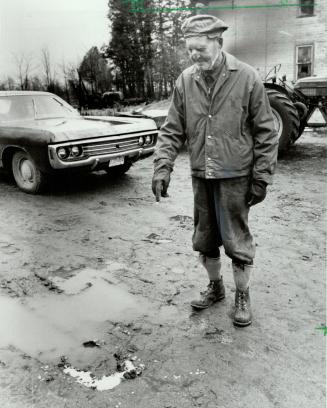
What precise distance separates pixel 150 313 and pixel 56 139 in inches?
130

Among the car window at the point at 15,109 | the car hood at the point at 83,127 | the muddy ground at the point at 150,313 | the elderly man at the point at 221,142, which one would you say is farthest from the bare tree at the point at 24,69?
the elderly man at the point at 221,142

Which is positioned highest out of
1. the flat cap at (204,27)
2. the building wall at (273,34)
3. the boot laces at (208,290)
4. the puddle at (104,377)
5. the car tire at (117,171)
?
the building wall at (273,34)

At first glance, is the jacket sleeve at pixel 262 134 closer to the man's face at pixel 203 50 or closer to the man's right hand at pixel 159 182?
the man's face at pixel 203 50

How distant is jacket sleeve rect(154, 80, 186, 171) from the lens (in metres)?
2.92

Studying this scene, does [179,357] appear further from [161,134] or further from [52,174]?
[52,174]

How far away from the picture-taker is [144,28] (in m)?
11.8

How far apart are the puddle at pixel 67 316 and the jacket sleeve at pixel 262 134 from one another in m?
1.34

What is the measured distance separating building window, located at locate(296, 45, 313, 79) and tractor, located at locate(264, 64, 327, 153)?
8.85m

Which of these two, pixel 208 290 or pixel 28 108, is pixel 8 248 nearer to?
pixel 208 290

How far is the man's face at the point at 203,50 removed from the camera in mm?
2557

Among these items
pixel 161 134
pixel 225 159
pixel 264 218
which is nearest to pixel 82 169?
pixel 264 218

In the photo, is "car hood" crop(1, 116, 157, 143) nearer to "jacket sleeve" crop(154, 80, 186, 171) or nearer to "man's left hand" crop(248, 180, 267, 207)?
"jacket sleeve" crop(154, 80, 186, 171)

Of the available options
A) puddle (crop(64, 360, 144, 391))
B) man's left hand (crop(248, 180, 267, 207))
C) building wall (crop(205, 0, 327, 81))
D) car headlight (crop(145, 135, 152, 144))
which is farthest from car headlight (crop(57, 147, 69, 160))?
building wall (crop(205, 0, 327, 81))

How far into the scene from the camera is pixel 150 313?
10.1ft
